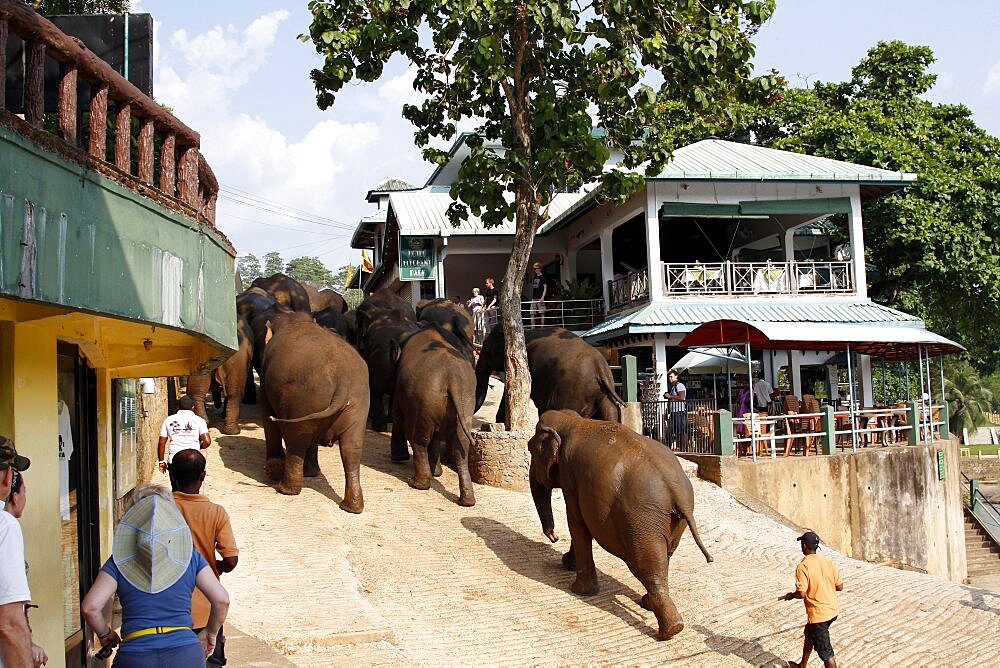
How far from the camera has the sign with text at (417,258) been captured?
28.8 metres

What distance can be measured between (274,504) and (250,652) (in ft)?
15.1

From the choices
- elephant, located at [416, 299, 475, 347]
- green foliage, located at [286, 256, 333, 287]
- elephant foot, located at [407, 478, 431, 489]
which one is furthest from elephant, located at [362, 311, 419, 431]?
green foliage, located at [286, 256, 333, 287]

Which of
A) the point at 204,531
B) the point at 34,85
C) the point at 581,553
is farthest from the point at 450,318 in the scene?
the point at 34,85

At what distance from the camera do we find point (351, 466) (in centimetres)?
1176

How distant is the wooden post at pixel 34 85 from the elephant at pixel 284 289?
38.7ft

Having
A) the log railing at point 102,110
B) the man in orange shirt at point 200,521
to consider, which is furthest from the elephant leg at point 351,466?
the man in orange shirt at point 200,521

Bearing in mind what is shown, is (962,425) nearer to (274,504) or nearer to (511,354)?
(511,354)

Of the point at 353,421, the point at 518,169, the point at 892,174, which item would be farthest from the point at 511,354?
the point at 892,174

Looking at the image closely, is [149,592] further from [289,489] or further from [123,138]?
[289,489]

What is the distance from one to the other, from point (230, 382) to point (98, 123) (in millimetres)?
9750

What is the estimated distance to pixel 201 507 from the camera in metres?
5.53

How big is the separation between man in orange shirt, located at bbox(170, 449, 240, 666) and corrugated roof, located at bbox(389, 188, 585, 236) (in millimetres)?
20378

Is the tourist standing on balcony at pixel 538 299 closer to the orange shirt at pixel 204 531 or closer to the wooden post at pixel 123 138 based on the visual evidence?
the orange shirt at pixel 204 531

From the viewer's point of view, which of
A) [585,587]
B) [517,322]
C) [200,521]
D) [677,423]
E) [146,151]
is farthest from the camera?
[677,423]
